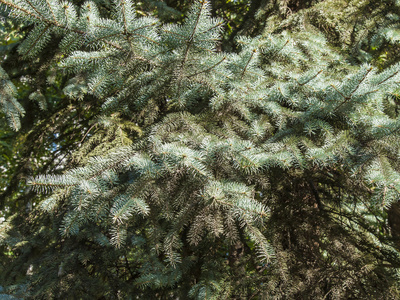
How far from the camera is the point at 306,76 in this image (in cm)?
191

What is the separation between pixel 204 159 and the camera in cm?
150

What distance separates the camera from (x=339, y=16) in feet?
9.62

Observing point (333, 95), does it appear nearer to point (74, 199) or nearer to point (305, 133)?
point (305, 133)

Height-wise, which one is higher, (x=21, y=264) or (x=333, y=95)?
(x=333, y=95)

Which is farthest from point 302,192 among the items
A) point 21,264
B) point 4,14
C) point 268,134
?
point 4,14

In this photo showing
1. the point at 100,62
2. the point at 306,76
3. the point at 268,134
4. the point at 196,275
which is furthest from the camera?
the point at 196,275

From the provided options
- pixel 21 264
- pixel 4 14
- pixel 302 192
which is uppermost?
pixel 4 14

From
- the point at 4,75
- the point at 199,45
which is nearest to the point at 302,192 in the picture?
the point at 199,45

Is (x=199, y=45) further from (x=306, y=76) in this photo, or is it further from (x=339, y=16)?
(x=339, y=16)

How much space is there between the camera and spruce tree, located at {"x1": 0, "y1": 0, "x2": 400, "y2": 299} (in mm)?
1528

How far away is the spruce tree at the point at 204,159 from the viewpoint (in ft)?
5.01

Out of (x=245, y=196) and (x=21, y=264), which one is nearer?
(x=245, y=196)

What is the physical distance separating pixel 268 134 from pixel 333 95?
53cm

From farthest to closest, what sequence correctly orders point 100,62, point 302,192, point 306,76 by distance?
point 302,192
point 306,76
point 100,62
